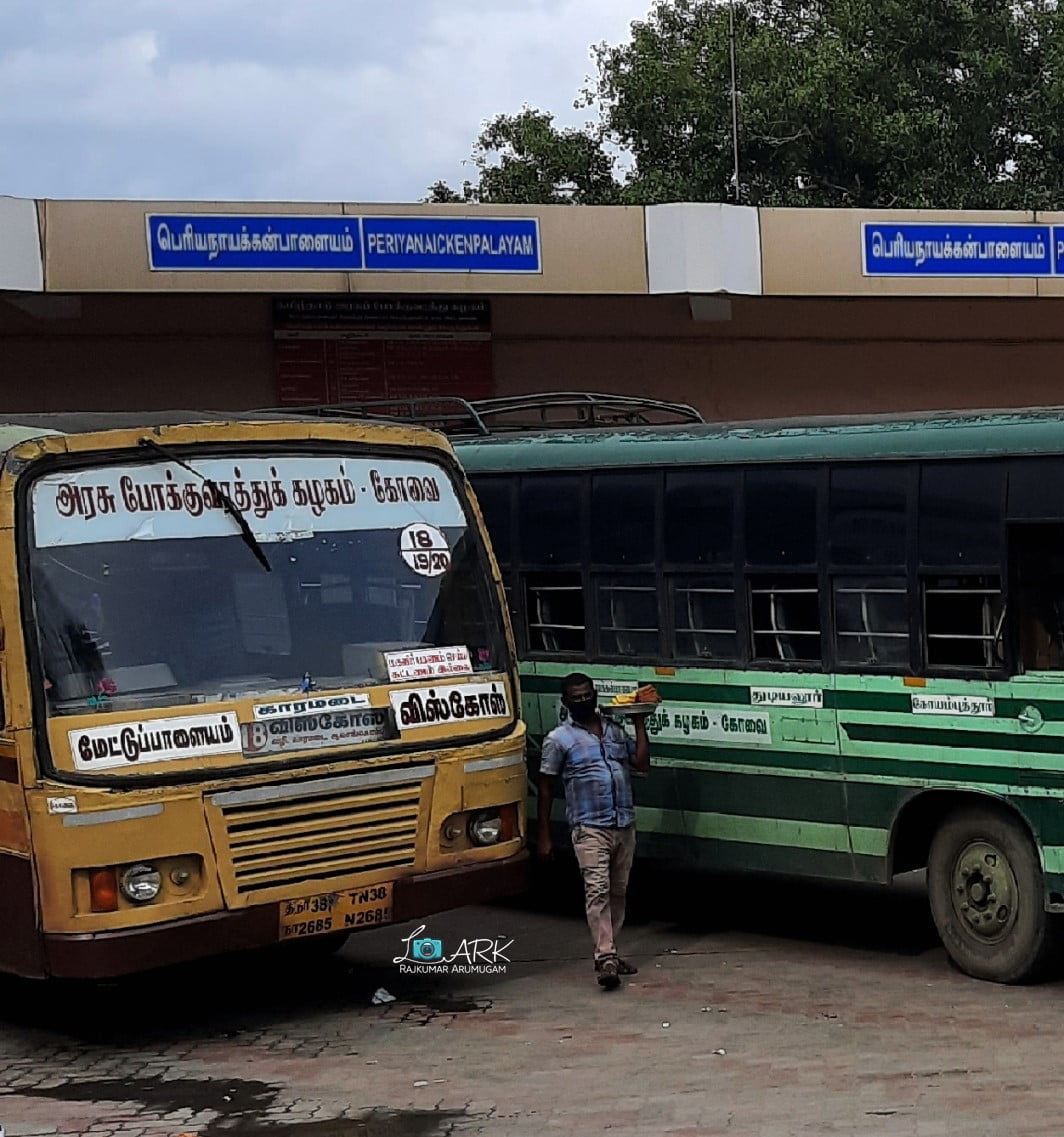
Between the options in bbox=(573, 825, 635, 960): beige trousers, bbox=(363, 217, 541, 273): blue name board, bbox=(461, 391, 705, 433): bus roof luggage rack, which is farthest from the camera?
bbox=(363, 217, 541, 273): blue name board

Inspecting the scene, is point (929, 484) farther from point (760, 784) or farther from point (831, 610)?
point (760, 784)

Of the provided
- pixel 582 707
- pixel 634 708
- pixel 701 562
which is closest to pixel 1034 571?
pixel 701 562

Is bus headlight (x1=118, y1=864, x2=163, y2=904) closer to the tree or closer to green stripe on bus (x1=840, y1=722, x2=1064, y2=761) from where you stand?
green stripe on bus (x1=840, y1=722, x2=1064, y2=761)

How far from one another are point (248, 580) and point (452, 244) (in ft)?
32.6

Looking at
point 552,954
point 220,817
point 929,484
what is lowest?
point 552,954

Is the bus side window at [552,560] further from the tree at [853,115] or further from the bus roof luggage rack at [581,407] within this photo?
the tree at [853,115]

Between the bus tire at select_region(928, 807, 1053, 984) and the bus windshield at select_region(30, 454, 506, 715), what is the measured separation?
2.25 meters

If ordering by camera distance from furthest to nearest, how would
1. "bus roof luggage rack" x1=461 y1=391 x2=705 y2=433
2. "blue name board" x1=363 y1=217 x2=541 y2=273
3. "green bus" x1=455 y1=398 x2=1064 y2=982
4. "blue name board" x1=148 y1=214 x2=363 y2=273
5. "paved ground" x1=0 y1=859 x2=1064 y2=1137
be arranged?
"blue name board" x1=363 y1=217 x2=541 y2=273
"blue name board" x1=148 y1=214 x2=363 y2=273
"bus roof luggage rack" x1=461 y1=391 x2=705 y2=433
"green bus" x1=455 y1=398 x2=1064 y2=982
"paved ground" x1=0 y1=859 x2=1064 y2=1137

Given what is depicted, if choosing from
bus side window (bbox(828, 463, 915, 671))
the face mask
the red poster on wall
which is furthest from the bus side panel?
the red poster on wall

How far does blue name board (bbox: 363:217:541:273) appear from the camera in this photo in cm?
1742

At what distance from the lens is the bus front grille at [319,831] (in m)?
7.80

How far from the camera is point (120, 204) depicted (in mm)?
16547

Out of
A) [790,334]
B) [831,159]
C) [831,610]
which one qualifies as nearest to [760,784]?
[831,610]

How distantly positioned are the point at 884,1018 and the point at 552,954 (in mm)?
2264
